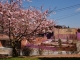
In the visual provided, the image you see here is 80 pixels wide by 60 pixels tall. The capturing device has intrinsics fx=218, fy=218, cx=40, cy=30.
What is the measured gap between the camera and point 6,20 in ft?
71.4

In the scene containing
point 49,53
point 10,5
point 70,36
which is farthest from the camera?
point 70,36

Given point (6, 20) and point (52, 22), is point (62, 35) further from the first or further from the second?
point (6, 20)

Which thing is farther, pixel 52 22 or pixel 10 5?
pixel 52 22

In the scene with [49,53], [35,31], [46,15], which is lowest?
[49,53]

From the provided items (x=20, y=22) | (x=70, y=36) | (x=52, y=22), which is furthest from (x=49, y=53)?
(x=70, y=36)

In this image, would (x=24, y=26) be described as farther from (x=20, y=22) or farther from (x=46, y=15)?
(x=46, y=15)

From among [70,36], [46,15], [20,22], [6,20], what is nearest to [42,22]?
[46,15]

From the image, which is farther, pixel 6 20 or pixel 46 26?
pixel 46 26

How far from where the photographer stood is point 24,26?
2277 cm

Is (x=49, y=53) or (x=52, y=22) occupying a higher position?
(x=52, y=22)

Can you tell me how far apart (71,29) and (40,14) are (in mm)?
35927

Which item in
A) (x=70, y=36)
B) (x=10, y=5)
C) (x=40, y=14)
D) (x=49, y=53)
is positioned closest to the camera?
(x=10, y=5)

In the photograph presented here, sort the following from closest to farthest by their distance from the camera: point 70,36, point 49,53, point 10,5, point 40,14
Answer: point 10,5
point 40,14
point 49,53
point 70,36

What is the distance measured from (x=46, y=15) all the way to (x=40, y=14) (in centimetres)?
66
